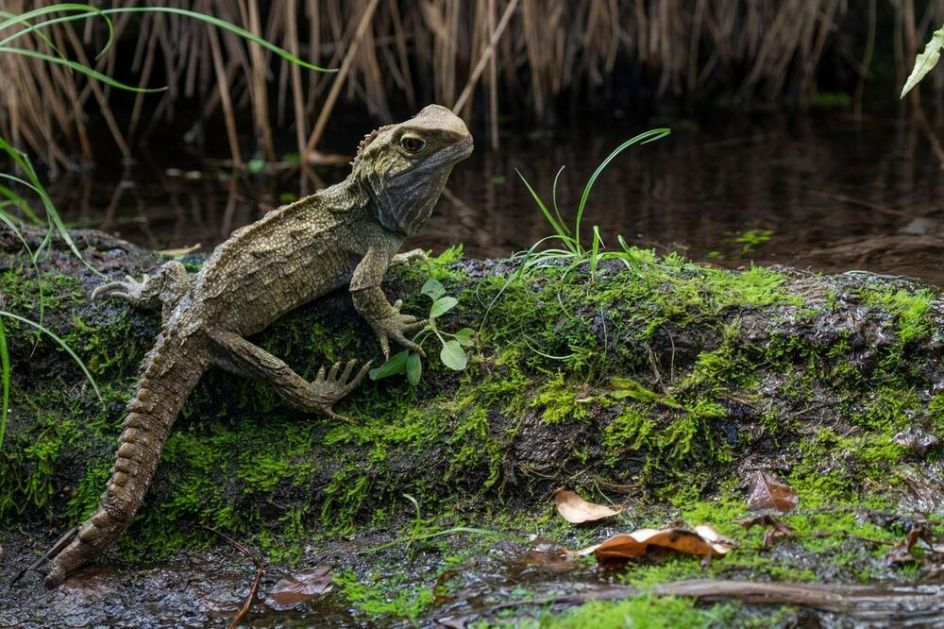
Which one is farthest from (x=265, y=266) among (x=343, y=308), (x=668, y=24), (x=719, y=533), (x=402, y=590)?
(x=668, y=24)

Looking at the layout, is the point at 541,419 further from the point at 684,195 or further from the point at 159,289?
the point at 684,195

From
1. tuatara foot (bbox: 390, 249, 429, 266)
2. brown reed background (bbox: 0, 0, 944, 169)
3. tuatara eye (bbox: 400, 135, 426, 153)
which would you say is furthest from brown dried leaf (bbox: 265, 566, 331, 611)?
brown reed background (bbox: 0, 0, 944, 169)

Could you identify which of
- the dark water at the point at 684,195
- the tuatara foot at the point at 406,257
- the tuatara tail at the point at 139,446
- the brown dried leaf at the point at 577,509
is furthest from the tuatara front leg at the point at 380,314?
the dark water at the point at 684,195

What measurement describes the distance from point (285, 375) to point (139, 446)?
24.3 inches

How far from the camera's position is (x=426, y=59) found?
9.79 meters

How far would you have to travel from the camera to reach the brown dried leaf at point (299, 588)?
11.6 feet

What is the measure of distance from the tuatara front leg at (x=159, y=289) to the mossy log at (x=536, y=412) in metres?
0.13

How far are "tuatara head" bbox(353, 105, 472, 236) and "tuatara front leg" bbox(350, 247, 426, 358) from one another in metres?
0.33

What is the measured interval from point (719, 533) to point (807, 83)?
7.95 metres

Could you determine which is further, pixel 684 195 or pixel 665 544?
pixel 684 195

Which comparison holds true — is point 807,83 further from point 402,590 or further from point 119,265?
point 402,590

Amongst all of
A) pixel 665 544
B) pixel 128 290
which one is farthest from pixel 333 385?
pixel 665 544

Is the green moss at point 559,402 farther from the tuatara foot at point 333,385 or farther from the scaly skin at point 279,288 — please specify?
the tuatara foot at point 333,385

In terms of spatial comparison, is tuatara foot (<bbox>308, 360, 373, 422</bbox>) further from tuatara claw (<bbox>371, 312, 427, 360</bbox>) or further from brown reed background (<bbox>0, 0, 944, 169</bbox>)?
brown reed background (<bbox>0, 0, 944, 169</bbox>)
